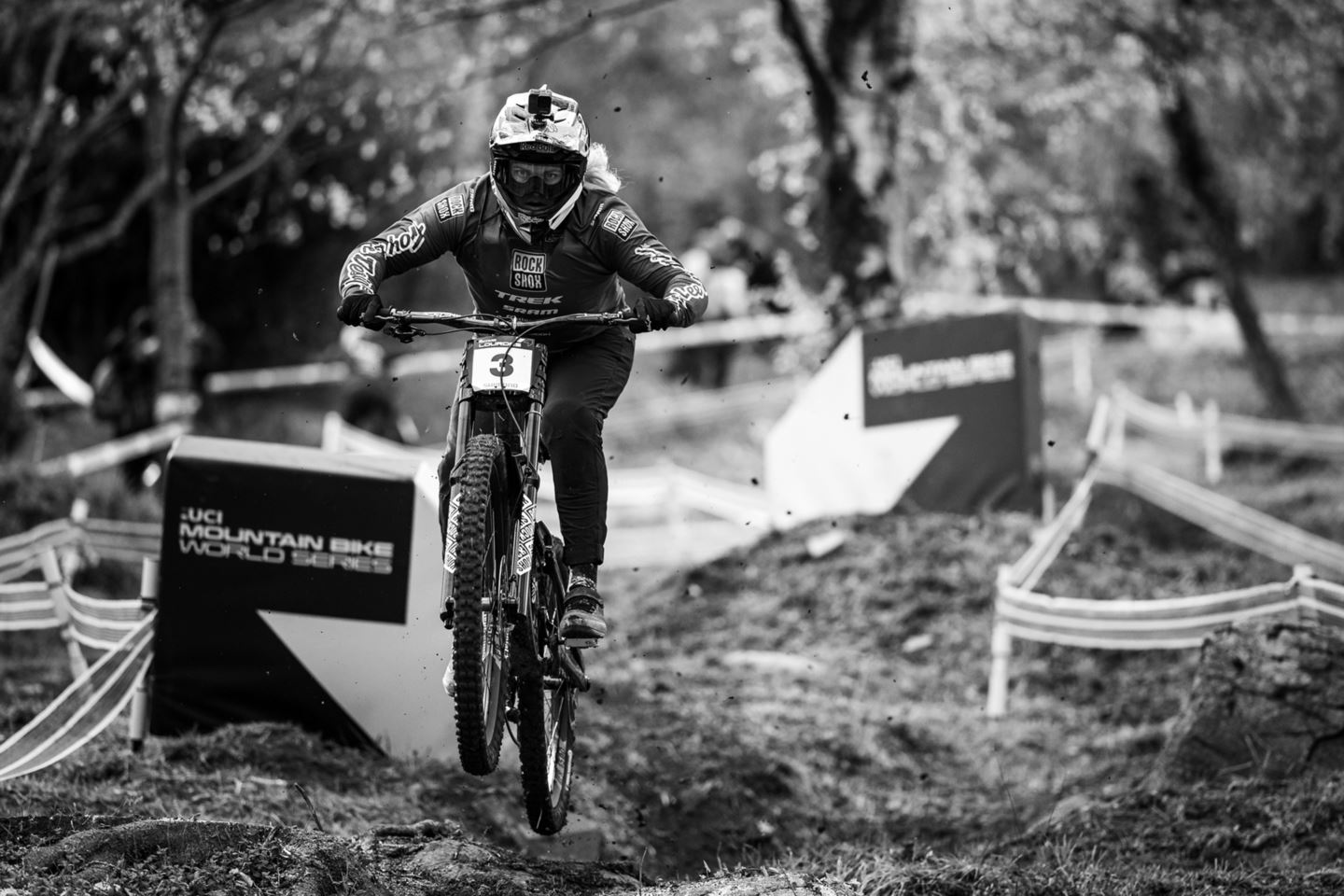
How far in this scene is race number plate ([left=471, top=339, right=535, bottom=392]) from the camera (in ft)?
21.3

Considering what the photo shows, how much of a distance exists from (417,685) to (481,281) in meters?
2.40

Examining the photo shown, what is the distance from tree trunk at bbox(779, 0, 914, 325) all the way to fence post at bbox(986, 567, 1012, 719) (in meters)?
6.14

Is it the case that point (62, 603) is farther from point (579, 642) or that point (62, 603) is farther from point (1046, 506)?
point (1046, 506)

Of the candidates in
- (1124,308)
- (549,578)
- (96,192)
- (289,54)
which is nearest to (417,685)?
(549,578)

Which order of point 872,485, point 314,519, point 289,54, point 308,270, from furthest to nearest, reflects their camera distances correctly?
point 308,270
point 289,54
point 872,485
point 314,519

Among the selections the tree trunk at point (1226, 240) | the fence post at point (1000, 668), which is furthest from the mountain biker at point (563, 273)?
the tree trunk at point (1226, 240)

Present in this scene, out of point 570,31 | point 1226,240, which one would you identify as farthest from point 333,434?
point 1226,240

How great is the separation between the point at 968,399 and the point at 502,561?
805 centimetres

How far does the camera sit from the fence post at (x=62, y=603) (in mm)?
9562

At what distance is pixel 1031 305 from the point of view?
30.2 metres

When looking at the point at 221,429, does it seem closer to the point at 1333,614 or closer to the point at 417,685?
the point at 417,685

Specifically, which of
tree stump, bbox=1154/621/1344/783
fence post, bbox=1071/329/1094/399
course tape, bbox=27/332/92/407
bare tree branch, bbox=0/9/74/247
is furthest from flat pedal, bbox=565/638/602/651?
fence post, bbox=1071/329/1094/399

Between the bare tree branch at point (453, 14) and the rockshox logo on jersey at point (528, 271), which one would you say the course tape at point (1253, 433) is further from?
the rockshox logo on jersey at point (528, 271)

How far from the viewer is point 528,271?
6875 mm
